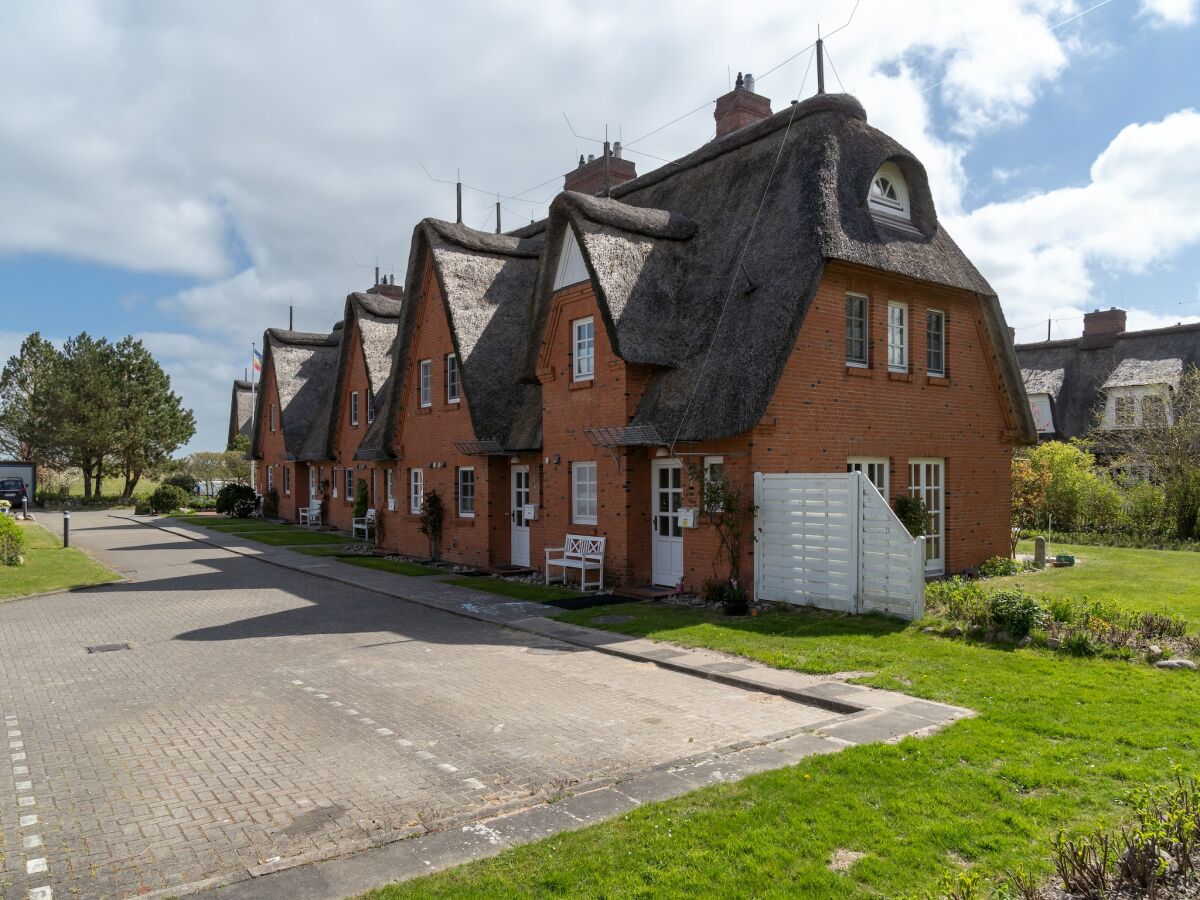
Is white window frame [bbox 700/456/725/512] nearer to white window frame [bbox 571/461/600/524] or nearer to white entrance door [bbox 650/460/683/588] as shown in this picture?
white entrance door [bbox 650/460/683/588]

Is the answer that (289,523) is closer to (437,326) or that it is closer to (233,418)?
(437,326)

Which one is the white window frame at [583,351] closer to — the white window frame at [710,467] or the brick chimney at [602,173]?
the white window frame at [710,467]

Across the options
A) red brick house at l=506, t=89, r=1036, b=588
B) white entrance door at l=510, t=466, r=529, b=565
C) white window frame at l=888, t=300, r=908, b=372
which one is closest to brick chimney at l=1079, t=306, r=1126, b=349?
red brick house at l=506, t=89, r=1036, b=588

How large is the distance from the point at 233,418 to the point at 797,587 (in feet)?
220

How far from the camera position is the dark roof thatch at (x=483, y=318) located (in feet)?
65.5

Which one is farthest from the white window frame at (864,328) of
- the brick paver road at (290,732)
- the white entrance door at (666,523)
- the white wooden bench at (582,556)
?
the brick paver road at (290,732)

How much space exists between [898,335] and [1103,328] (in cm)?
2748

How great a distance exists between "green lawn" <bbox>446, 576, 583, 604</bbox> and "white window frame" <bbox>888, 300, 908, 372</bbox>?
773 centimetres

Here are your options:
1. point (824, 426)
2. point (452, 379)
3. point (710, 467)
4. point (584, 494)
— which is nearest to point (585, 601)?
point (584, 494)

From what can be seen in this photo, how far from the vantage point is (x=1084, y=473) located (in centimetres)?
2523

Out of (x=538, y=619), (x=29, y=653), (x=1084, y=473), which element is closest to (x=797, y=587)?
(x=538, y=619)

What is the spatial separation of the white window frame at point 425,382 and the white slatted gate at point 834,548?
12.6 metres

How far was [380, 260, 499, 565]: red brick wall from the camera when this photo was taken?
67.8ft

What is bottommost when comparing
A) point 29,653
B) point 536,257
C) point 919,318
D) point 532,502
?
point 29,653
